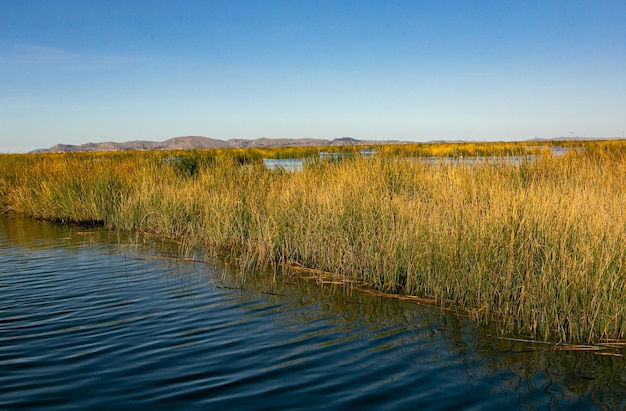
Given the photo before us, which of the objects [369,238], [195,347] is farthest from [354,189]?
[195,347]

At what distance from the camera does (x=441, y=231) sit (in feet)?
23.9

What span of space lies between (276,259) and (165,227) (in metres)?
4.09

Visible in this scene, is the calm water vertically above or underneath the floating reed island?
underneath

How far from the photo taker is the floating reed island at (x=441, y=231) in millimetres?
5574

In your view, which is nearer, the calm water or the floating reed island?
the calm water

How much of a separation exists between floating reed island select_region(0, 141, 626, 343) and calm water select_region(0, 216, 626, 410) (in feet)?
1.61

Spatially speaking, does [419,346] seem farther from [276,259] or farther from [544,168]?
[544,168]

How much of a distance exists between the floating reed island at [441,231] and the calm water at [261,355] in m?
0.49

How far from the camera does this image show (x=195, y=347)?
5.43 meters

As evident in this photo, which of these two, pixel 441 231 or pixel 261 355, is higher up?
pixel 441 231

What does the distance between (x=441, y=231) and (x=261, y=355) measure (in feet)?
10.7

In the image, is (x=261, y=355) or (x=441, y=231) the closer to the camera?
(x=261, y=355)

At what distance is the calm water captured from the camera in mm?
4324

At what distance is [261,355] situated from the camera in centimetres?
520
